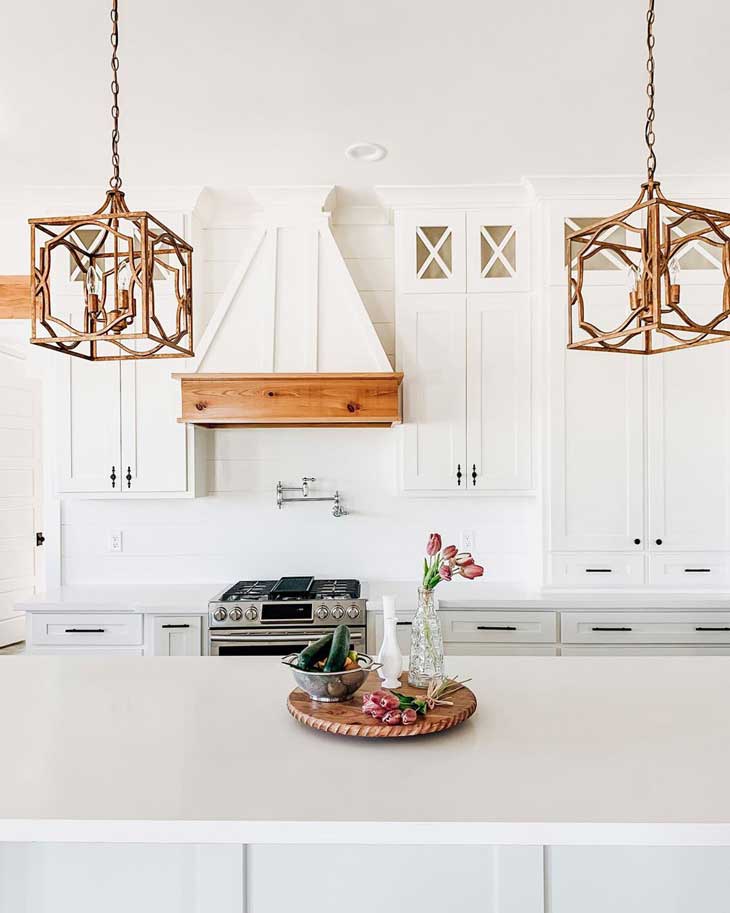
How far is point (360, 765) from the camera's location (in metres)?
1.41

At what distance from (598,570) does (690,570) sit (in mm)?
439

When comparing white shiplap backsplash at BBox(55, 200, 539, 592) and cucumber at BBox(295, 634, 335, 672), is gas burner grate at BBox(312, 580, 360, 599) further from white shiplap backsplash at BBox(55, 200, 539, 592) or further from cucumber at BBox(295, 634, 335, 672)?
cucumber at BBox(295, 634, 335, 672)

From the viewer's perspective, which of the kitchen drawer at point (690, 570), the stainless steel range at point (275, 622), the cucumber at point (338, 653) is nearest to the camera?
the cucumber at point (338, 653)

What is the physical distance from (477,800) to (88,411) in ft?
9.66

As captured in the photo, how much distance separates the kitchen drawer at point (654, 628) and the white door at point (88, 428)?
7.82 ft

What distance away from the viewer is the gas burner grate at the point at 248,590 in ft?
10.9

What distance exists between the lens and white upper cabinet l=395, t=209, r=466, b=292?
11.9 feet

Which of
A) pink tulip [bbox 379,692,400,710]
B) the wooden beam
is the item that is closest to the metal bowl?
pink tulip [bbox 379,692,400,710]

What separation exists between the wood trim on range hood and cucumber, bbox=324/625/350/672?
182cm

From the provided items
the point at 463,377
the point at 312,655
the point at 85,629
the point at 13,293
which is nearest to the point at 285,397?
the point at 463,377

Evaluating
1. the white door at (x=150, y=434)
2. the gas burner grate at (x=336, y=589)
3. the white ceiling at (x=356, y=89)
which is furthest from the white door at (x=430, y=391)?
the white door at (x=150, y=434)

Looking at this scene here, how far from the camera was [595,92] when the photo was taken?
104 inches

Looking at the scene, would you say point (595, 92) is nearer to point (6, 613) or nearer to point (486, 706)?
point (486, 706)

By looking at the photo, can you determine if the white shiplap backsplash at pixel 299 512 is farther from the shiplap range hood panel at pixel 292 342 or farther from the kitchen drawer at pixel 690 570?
the kitchen drawer at pixel 690 570
